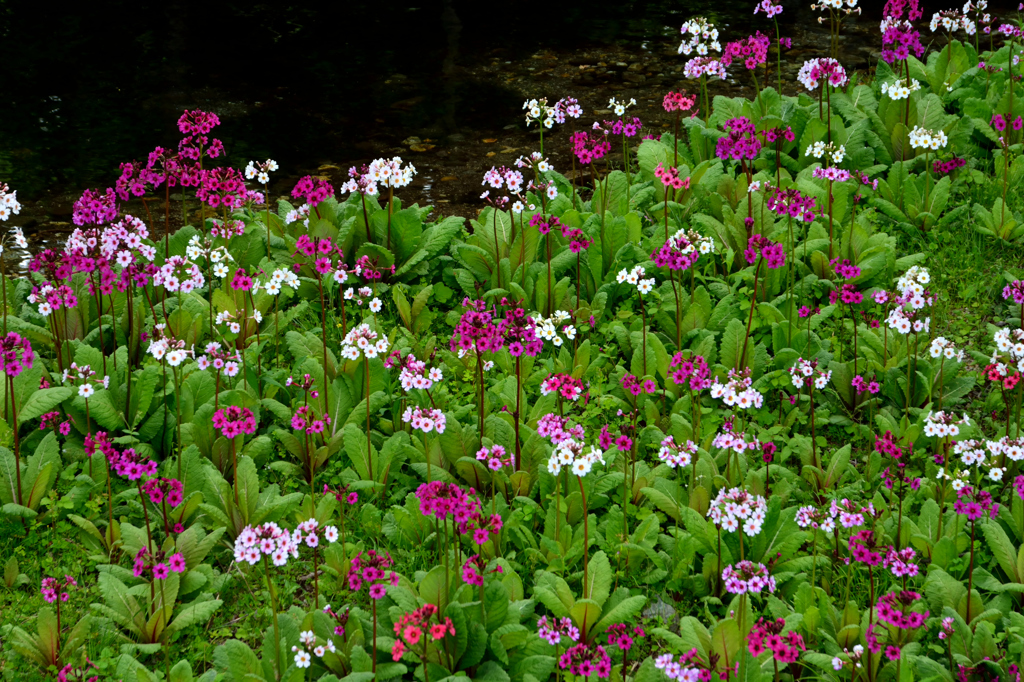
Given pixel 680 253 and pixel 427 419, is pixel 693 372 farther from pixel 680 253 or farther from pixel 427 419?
pixel 427 419

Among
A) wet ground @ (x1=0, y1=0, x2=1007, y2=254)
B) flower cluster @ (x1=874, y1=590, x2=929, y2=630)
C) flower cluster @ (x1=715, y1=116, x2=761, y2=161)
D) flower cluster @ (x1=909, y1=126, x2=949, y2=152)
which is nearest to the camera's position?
flower cluster @ (x1=874, y1=590, x2=929, y2=630)

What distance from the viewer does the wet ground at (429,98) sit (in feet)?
24.2

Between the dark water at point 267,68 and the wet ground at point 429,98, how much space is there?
0.08 feet

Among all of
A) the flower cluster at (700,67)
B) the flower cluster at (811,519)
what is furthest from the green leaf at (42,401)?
the flower cluster at (700,67)

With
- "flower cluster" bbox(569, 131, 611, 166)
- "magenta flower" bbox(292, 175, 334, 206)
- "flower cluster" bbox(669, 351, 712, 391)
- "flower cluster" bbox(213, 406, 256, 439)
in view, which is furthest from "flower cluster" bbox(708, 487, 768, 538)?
"magenta flower" bbox(292, 175, 334, 206)

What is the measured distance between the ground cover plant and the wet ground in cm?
131

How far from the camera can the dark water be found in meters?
7.98

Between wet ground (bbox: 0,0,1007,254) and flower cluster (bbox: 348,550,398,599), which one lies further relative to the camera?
wet ground (bbox: 0,0,1007,254)

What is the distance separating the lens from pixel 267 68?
9.66m

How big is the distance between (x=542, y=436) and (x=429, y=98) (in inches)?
224

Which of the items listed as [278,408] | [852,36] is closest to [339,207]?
[278,408]

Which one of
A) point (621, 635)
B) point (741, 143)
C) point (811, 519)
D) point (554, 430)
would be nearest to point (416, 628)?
point (621, 635)

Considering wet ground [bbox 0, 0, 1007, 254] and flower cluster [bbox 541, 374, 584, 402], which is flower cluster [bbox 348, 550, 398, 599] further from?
wet ground [bbox 0, 0, 1007, 254]

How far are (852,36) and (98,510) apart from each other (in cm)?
864
